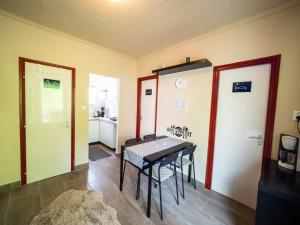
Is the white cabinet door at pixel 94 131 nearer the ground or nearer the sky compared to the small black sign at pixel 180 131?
nearer the ground

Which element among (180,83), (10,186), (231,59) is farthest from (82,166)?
(231,59)

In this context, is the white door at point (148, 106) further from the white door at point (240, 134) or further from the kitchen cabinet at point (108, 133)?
the white door at point (240, 134)

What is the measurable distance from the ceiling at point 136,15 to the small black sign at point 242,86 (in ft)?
2.91

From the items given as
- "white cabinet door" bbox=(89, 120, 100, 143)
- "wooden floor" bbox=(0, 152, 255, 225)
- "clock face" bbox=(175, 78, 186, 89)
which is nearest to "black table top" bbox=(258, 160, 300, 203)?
"wooden floor" bbox=(0, 152, 255, 225)

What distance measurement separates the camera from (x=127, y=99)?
3.63m

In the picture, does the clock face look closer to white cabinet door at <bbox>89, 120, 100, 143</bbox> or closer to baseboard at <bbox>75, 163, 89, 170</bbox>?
baseboard at <bbox>75, 163, 89, 170</bbox>

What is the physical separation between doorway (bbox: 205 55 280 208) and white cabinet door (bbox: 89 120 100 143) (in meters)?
3.48

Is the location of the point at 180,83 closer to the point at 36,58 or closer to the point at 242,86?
the point at 242,86

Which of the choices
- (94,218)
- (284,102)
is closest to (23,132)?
(94,218)

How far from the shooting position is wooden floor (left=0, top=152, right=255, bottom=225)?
168 centimetres

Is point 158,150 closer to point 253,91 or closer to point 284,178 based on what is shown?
point 284,178

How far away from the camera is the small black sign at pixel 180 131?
102 inches

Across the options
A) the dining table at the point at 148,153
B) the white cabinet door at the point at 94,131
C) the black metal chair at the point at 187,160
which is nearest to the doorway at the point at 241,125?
the black metal chair at the point at 187,160

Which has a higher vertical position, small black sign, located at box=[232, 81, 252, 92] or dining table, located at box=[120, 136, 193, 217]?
small black sign, located at box=[232, 81, 252, 92]
